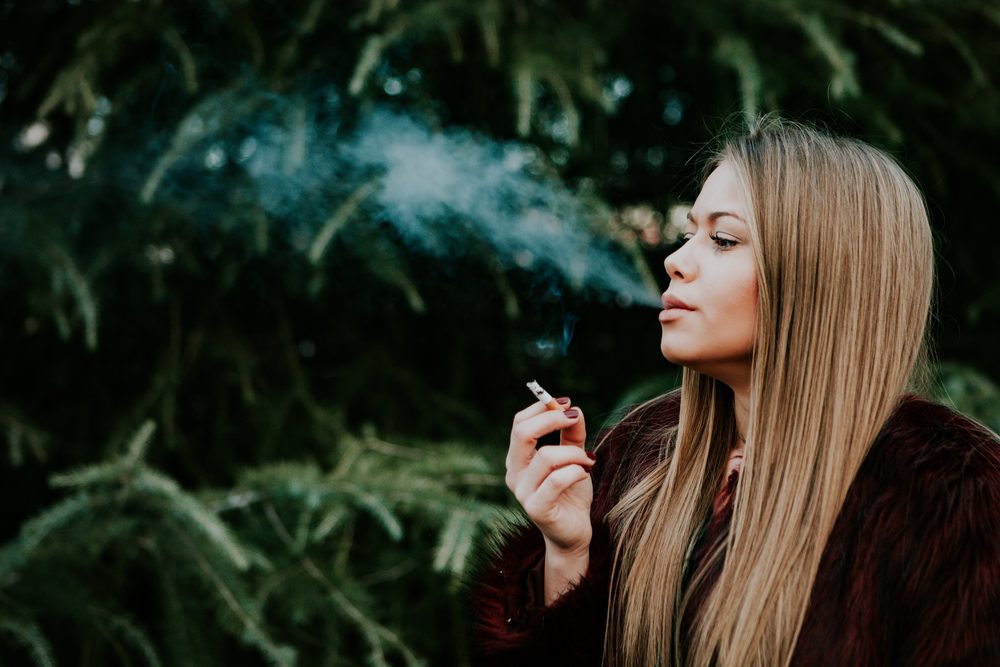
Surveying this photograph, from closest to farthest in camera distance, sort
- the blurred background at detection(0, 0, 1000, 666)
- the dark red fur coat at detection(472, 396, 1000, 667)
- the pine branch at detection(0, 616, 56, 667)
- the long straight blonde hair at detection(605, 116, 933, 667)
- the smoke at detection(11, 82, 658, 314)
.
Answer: the dark red fur coat at detection(472, 396, 1000, 667) → the long straight blonde hair at detection(605, 116, 933, 667) → the pine branch at detection(0, 616, 56, 667) → the blurred background at detection(0, 0, 1000, 666) → the smoke at detection(11, 82, 658, 314)

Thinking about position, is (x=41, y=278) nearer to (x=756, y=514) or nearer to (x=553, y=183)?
(x=553, y=183)

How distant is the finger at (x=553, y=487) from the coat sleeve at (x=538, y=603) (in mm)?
166

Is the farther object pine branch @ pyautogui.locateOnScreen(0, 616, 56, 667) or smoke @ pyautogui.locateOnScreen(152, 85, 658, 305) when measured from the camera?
smoke @ pyautogui.locateOnScreen(152, 85, 658, 305)

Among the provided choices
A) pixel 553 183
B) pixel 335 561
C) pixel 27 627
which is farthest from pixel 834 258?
pixel 27 627

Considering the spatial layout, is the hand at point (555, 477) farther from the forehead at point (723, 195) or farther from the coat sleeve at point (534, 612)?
the forehead at point (723, 195)

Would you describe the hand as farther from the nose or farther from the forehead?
the forehead

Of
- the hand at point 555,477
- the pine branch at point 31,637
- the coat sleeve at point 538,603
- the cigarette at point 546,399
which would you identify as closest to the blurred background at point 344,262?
the pine branch at point 31,637

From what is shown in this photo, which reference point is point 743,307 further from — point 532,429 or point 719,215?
point 532,429

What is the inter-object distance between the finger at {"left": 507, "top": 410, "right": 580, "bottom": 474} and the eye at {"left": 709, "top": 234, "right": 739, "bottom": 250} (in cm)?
35

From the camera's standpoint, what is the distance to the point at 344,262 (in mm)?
2674

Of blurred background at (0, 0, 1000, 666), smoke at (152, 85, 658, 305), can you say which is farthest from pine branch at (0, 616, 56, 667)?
smoke at (152, 85, 658, 305)

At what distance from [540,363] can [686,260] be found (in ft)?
5.12

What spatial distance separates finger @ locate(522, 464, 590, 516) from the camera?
1439 mm

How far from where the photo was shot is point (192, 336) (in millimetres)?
2846
